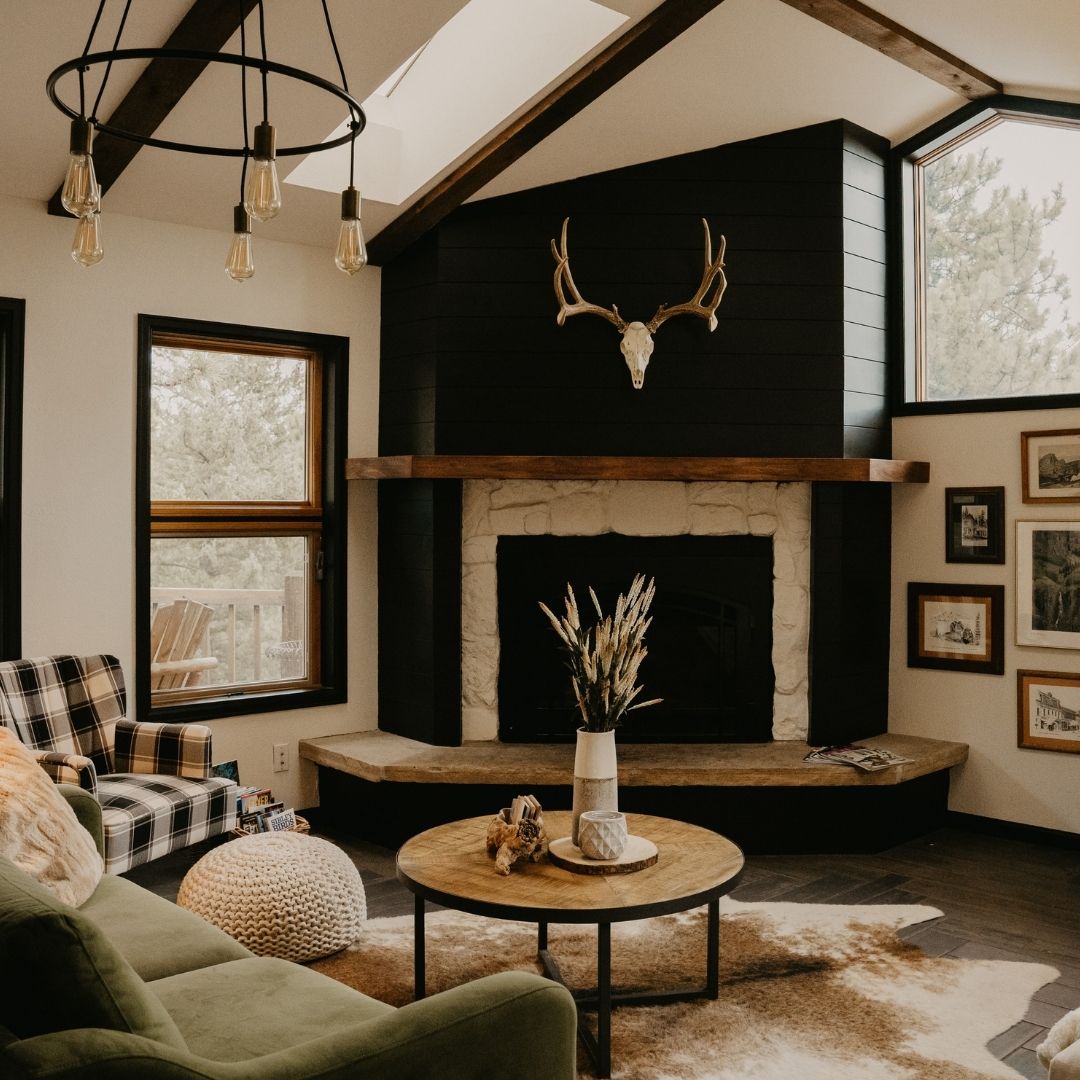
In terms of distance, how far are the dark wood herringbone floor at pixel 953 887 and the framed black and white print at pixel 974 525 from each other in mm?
1212

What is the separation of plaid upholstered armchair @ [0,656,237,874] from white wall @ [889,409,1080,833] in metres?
3.02

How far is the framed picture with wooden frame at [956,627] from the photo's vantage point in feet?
15.6

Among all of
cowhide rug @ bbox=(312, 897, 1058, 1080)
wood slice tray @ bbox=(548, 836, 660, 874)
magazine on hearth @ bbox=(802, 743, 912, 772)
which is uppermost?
wood slice tray @ bbox=(548, 836, 660, 874)

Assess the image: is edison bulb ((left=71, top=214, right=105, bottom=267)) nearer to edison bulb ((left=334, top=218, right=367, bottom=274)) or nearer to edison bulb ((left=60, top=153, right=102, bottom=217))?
edison bulb ((left=60, top=153, right=102, bottom=217))

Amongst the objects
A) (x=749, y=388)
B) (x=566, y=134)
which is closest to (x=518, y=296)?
(x=566, y=134)

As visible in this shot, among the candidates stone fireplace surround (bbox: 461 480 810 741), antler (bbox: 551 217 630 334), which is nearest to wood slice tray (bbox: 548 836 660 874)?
stone fireplace surround (bbox: 461 480 810 741)

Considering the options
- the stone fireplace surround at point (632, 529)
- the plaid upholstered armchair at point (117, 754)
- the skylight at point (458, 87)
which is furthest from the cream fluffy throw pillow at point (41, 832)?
the skylight at point (458, 87)

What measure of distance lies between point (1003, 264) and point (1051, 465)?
90 centimetres

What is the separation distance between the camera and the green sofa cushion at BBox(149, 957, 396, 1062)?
6.13 ft

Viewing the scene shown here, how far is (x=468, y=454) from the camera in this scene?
461 centimetres

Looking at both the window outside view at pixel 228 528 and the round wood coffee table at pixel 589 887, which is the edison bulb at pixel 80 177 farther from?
the window outside view at pixel 228 528

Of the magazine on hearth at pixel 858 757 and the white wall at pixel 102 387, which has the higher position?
the white wall at pixel 102 387

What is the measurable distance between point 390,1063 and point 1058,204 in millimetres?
4394

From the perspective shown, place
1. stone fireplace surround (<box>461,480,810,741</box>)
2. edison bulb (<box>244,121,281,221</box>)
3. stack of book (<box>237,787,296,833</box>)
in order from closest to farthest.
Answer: edison bulb (<box>244,121,281,221</box>) → stack of book (<box>237,787,296,833</box>) → stone fireplace surround (<box>461,480,810,741</box>)
